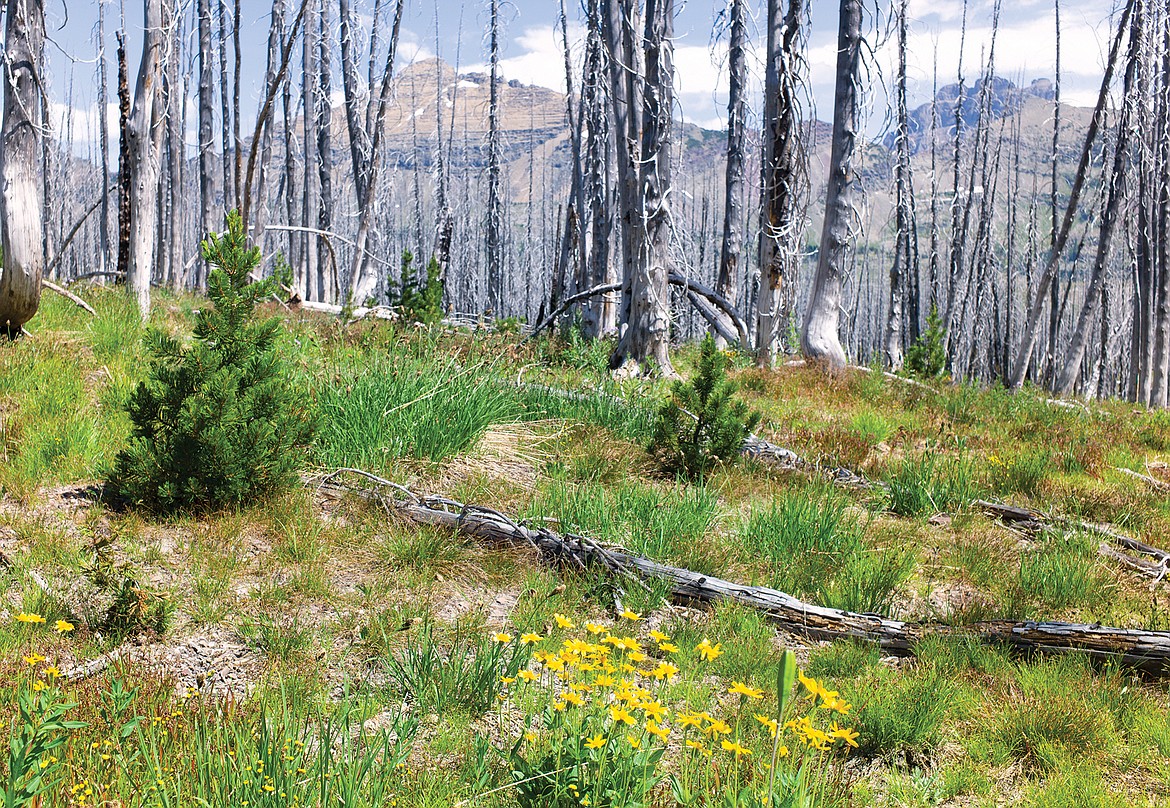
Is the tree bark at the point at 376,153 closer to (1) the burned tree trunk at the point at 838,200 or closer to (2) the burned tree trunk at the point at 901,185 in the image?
Result: (1) the burned tree trunk at the point at 838,200

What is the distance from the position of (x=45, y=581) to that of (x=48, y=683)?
1.01m

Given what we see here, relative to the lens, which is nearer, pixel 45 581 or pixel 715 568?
→ pixel 45 581

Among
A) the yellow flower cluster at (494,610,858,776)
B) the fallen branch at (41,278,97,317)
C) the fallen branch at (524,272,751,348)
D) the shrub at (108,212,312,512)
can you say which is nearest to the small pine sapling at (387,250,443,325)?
the fallen branch at (524,272,751,348)

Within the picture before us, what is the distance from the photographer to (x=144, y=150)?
26.6 ft

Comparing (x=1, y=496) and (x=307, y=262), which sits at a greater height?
(x=307, y=262)

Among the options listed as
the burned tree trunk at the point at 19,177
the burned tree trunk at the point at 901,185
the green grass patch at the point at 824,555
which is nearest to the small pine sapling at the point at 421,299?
the burned tree trunk at the point at 19,177

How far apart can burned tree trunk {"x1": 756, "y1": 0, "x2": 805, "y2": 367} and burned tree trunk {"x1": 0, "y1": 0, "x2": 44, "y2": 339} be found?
7.61 m

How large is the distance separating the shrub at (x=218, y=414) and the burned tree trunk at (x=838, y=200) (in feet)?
23.5

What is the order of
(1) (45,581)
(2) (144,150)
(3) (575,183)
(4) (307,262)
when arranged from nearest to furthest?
(1) (45,581) < (2) (144,150) < (3) (575,183) < (4) (307,262)

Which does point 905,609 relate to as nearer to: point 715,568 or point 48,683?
point 715,568

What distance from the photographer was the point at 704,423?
5242 millimetres

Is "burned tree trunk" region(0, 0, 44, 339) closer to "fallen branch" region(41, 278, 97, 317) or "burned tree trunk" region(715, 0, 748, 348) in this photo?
"fallen branch" region(41, 278, 97, 317)

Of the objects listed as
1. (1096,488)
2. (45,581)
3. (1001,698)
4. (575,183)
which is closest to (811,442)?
(1096,488)

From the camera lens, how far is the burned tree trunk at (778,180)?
31.2 feet
